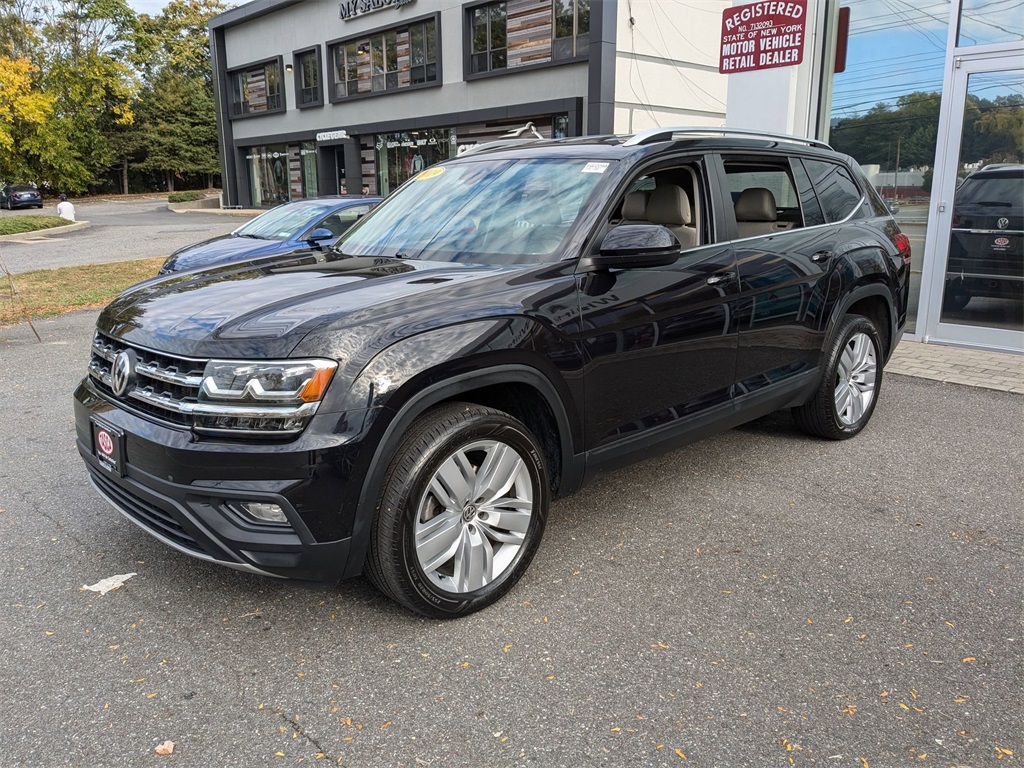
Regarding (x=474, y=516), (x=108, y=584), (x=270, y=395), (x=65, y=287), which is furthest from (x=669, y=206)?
(x=65, y=287)

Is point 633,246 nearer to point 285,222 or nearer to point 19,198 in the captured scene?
point 285,222

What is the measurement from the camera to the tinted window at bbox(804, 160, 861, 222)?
16.2ft

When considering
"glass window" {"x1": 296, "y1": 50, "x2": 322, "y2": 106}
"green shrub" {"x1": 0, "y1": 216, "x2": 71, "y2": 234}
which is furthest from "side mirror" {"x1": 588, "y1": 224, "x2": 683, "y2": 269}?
"glass window" {"x1": 296, "y1": 50, "x2": 322, "y2": 106}

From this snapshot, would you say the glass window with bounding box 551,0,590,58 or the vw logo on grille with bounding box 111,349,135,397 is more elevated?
the glass window with bounding box 551,0,590,58

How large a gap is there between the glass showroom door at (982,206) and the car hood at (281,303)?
20.9ft

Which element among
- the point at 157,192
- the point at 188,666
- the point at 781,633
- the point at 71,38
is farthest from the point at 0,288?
the point at 157,192

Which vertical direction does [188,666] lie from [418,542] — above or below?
below

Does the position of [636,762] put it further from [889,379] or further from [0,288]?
[0,288]

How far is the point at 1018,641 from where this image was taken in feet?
9.84

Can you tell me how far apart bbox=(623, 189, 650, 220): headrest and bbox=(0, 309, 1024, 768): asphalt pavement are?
146cm

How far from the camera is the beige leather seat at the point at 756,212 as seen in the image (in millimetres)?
4395

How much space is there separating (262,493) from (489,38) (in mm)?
22699

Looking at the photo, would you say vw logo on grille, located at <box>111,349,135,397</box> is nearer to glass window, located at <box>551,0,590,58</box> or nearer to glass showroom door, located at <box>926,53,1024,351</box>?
glass showroom door, located at <box>926,53,1024,351</box>

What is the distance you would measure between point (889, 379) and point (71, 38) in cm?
6278
